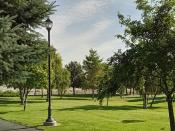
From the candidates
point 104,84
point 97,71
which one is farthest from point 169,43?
point 97,71

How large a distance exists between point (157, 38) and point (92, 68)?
80.8 meters

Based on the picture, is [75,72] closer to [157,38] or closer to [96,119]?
[96,119]

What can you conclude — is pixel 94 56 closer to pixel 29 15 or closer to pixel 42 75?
pixel 42 75

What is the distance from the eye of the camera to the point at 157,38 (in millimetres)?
Answer: 16125

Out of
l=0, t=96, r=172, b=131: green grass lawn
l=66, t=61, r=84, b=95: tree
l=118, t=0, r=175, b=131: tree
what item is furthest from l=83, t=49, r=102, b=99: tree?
l=118, t=0, r=175, b=131: tree

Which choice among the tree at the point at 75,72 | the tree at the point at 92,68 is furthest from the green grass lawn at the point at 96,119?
the tree at the point at 75,72

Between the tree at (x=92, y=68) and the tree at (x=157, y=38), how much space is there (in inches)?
3045

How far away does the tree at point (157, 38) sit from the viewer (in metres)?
15.5

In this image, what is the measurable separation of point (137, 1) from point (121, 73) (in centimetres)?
298

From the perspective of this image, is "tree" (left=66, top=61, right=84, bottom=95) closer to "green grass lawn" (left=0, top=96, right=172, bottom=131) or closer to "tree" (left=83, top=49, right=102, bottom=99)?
"tree" (left=83, top=49, right=102, bottom=99)

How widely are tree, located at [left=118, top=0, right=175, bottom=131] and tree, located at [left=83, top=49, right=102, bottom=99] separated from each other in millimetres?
77336

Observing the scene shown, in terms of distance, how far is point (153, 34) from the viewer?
16.3 metres

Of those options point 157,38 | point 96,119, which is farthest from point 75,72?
point 157,38

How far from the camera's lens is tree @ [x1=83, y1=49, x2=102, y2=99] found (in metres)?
95.4
